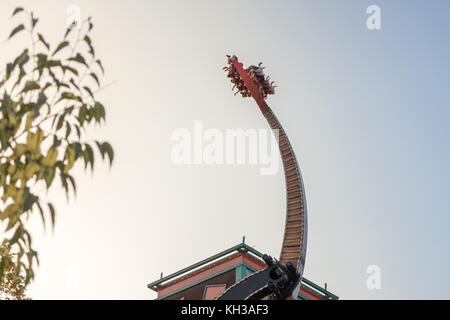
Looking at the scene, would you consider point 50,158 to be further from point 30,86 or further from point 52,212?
point 30,86

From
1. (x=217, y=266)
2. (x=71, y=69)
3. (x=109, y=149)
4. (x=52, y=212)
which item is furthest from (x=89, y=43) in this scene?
(x=217, y=266)

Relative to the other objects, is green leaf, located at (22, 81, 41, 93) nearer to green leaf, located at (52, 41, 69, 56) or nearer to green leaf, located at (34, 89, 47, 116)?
green leaf, located at (52, 41, 69, 56)

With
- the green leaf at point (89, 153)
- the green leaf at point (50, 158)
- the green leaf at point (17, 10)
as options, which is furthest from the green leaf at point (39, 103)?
the green leaf at point (17, 10)

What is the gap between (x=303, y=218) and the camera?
14.4m

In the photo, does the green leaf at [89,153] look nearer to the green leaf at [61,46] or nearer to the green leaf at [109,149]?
the green leaf at [109,149]

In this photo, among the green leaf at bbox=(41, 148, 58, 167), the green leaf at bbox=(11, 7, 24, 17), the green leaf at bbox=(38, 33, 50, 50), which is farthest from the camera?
the green leaf at bbox=(11, 7, 24, 17)

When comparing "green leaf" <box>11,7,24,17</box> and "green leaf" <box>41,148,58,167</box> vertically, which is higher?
"green leaf" <box>11,7,24,17</box>

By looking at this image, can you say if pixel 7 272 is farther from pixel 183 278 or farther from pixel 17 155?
pixel 17 155

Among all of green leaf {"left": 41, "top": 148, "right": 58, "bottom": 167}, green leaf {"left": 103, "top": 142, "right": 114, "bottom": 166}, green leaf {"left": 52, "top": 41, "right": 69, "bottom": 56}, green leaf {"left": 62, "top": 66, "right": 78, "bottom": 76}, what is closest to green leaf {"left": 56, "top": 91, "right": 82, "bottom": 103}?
green leaf {"left": 62, "top": 66, "right": 78, "bottom": 76}

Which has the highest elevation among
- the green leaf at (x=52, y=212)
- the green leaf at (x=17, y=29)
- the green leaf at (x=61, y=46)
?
the green leaf at (x=17, y=29)

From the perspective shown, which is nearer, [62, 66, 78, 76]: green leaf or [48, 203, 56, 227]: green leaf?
[48, 203, 56, 227]: green leaf
